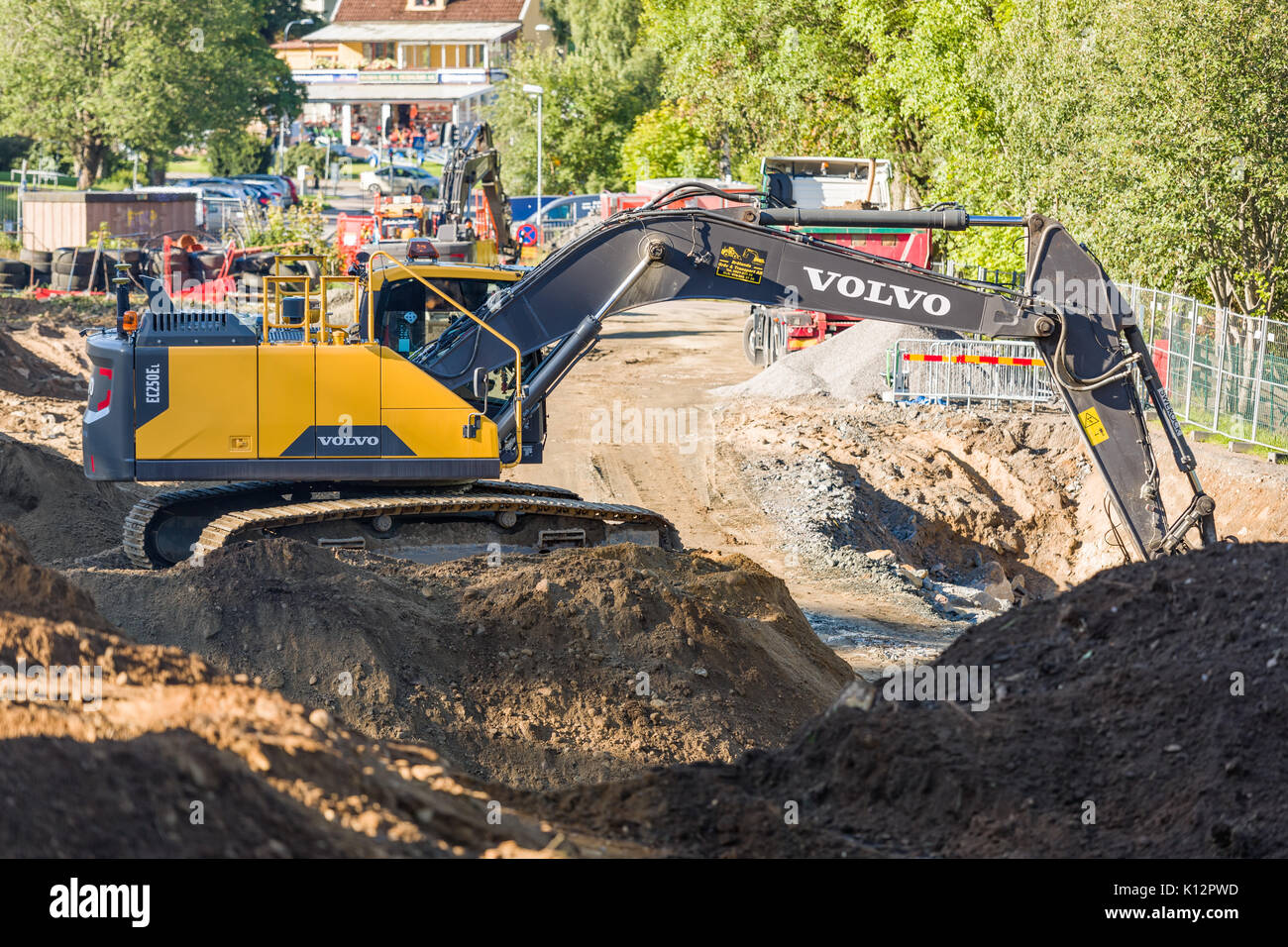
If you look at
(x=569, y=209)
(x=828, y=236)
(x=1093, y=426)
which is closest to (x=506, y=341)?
(x=1093, y=426)

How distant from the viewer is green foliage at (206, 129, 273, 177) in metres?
55.0

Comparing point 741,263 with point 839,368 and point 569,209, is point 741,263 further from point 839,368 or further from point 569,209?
point 569,209

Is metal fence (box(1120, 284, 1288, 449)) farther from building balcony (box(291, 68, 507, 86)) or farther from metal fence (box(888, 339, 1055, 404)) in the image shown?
building balcony (box(291, 68, 507, 86))

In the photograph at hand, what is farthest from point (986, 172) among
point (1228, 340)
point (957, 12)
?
point (1228, 340)

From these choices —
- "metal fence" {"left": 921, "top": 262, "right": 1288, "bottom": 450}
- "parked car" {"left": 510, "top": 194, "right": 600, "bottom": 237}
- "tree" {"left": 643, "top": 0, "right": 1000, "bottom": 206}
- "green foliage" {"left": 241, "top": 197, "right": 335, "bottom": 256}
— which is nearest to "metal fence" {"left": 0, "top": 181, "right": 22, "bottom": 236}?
"green foliage" {"left": 241, "top": 197, "right": 335, "bottom": 256}

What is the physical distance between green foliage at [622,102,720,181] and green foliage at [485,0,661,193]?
112 inches

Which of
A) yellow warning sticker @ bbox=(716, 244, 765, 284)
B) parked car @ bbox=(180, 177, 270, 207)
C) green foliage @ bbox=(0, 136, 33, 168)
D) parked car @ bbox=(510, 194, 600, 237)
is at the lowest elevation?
yellow warning sticker @ bbox=(716, 244, 765, 284)

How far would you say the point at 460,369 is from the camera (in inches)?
445

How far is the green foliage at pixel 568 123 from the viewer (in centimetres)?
5078

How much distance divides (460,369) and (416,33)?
77.9 meters

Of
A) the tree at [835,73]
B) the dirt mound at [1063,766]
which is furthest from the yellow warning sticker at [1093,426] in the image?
the tree at [835,73]

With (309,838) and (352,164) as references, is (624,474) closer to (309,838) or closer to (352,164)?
(309,838)

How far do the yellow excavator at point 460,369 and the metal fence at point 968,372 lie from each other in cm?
1057
